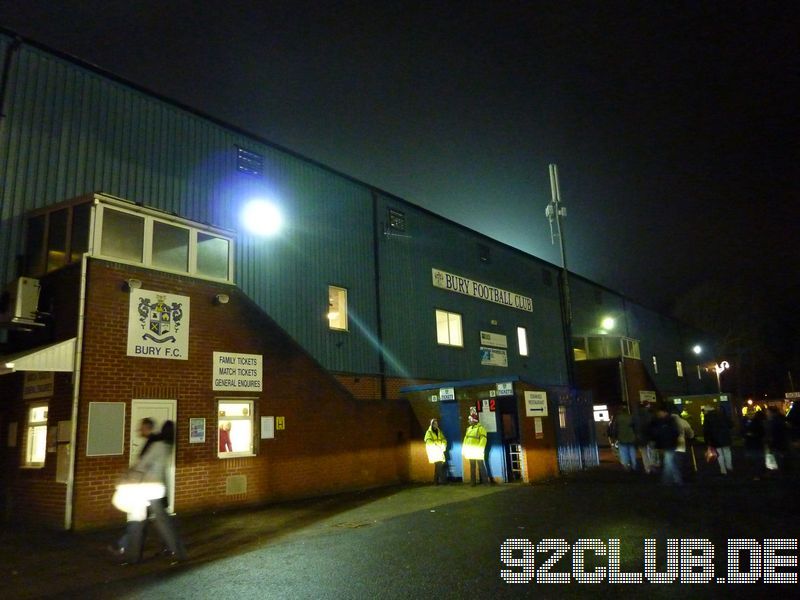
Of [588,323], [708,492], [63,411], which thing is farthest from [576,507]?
[588,323]

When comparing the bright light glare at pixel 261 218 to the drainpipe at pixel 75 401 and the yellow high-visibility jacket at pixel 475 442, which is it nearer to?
the drainpipe at pixel 75 401

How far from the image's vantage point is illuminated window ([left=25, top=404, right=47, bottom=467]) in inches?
446

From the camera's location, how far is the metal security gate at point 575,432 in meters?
17.9

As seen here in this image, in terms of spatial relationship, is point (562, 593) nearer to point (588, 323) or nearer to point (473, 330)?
point (473, 330)

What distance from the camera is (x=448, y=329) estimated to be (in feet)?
83.4

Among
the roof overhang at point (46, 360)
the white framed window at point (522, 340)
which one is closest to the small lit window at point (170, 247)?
the roof overhang at point (46, 360)

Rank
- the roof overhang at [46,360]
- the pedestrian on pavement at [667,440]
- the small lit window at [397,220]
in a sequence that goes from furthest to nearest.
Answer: the small lit window at [397,220], the pedestrian on pavement at [667,440], the roof overhang at [46,360]

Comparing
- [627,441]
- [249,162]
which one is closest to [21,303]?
[249,162]

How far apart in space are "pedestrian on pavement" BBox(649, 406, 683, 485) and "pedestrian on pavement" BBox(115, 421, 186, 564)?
981 centimetres

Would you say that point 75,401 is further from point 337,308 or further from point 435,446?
point 337,308

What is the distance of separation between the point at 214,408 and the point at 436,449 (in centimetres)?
627

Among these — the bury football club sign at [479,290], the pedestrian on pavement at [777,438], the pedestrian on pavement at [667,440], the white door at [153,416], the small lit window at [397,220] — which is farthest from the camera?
the bury football club sign at [479,290]

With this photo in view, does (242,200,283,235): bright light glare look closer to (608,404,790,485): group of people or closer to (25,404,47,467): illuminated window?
(25,404,47,467): illuminated window

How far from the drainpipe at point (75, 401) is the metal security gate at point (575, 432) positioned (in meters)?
12.6
